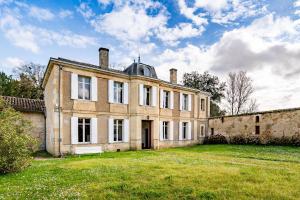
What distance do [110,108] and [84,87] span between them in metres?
2.33

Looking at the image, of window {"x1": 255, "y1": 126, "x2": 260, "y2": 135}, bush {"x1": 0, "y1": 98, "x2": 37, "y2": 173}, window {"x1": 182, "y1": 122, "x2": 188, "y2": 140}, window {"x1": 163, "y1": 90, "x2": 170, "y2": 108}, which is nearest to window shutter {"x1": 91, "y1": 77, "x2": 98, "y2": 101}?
bush {"x1": 0, "y1": 98, "x2": 37, "y2": 173}

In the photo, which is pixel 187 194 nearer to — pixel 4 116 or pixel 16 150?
pixel 16 150

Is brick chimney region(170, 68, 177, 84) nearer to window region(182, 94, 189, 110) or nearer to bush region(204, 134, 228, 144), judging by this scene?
window region(182, 94, 189, 110)

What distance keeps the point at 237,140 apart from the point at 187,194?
662 inches

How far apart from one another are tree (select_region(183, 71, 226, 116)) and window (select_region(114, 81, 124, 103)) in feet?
Result: 68.6

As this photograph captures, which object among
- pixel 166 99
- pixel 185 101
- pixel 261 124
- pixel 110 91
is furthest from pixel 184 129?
pixel 110 91

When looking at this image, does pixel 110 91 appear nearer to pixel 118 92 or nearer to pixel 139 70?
pixel 118 92

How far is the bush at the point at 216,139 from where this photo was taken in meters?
21.2

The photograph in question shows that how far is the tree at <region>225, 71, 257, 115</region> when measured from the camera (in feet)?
111

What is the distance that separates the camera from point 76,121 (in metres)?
13.2

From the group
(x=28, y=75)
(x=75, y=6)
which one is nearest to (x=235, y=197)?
(x=75, y=6)

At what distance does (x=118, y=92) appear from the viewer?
15.6 metres

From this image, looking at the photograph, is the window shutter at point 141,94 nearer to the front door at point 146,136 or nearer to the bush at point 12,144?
the front door at point 146,136

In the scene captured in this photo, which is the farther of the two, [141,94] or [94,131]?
[141,94]
